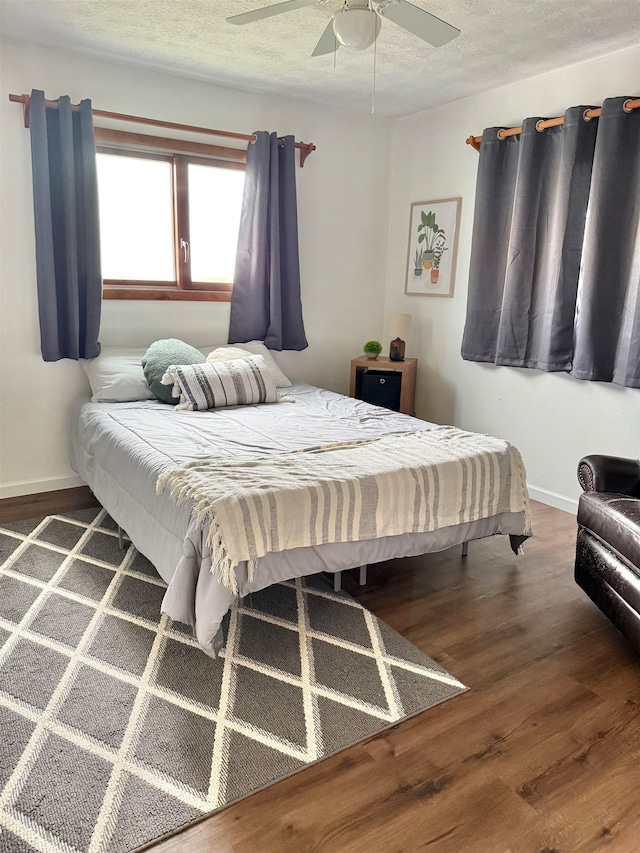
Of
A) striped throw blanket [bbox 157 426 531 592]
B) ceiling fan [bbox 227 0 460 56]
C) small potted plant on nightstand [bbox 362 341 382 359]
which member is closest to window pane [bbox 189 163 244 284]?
small potted plant on nightstand [bbox 362 341 382 359]

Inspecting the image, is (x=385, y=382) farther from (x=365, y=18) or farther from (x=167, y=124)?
(x=365, y=18)

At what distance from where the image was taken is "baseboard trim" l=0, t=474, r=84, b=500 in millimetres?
3574

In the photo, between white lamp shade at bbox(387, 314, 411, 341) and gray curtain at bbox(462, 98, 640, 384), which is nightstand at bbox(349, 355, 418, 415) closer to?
white lamp shade at bbox(387, 314, 411, 341)

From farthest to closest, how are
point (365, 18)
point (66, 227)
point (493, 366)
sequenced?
point (493, 366), point (66, 227), point (365, 18)

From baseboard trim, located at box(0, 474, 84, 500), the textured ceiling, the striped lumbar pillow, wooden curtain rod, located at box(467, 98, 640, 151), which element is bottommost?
baseboard trim, located at box(0, 474, 84, 500)

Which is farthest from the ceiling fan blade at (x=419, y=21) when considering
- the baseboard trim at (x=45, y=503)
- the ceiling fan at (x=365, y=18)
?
the baseboard trim at (x=45, y=503)

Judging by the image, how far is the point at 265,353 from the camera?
13.5 ft

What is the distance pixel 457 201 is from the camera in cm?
410

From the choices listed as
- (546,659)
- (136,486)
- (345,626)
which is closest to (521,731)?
(546,659)

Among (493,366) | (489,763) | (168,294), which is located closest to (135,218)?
(168,294)

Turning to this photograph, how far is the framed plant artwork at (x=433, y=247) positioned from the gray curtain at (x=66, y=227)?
225 cm

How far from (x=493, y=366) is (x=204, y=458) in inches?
90.4

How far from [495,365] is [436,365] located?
582 millimetres

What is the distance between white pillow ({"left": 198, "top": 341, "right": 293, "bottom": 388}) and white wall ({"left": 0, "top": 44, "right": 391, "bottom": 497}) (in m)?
0.16
